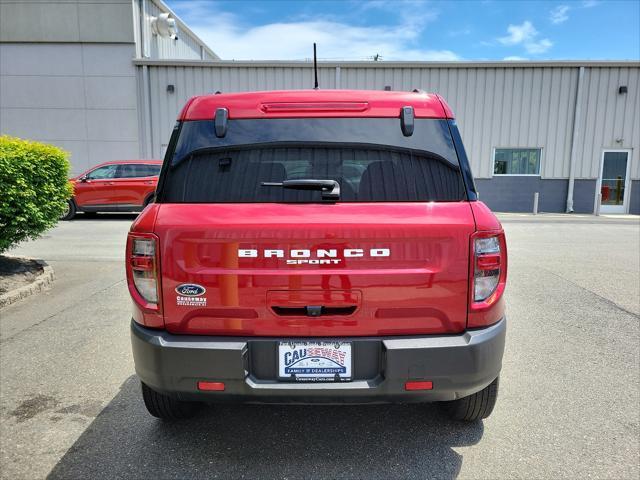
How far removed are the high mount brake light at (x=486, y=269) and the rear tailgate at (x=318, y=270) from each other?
0.05 metres

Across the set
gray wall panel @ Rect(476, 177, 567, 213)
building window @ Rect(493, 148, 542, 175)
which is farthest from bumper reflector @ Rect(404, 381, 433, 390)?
building window @ Rect(493, 148, 542, 175)

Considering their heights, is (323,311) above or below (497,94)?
below

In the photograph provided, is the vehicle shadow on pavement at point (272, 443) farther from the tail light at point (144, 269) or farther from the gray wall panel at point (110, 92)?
the gray wall panel at point (110, 92)

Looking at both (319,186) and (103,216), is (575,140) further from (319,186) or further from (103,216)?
(319,186)

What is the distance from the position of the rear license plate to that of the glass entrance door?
19545mm

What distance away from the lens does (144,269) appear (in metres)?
2.32

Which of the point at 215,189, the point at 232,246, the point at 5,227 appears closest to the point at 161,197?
the point at 215,189

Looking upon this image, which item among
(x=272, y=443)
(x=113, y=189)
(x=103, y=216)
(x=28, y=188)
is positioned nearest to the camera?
(x=272, y=443)

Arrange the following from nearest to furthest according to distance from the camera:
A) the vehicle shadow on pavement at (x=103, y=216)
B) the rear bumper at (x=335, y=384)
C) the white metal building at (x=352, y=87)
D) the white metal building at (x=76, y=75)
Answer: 1. the rear bumper at (x=335, y=384)
2. the vehicle shadow on pavement at (x=103, y=216)
3. the white metal building at (x=76, y=75)
4. the white metal building at (x=352, y=87)

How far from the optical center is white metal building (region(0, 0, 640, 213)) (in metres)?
17.7

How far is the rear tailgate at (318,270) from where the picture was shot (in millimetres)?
2221

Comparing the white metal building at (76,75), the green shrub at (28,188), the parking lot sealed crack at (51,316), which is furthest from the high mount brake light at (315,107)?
the white metal building at (76,75)

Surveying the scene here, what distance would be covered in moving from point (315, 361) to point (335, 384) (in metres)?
0.14

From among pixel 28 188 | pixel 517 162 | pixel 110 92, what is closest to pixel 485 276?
pixel 28 188
